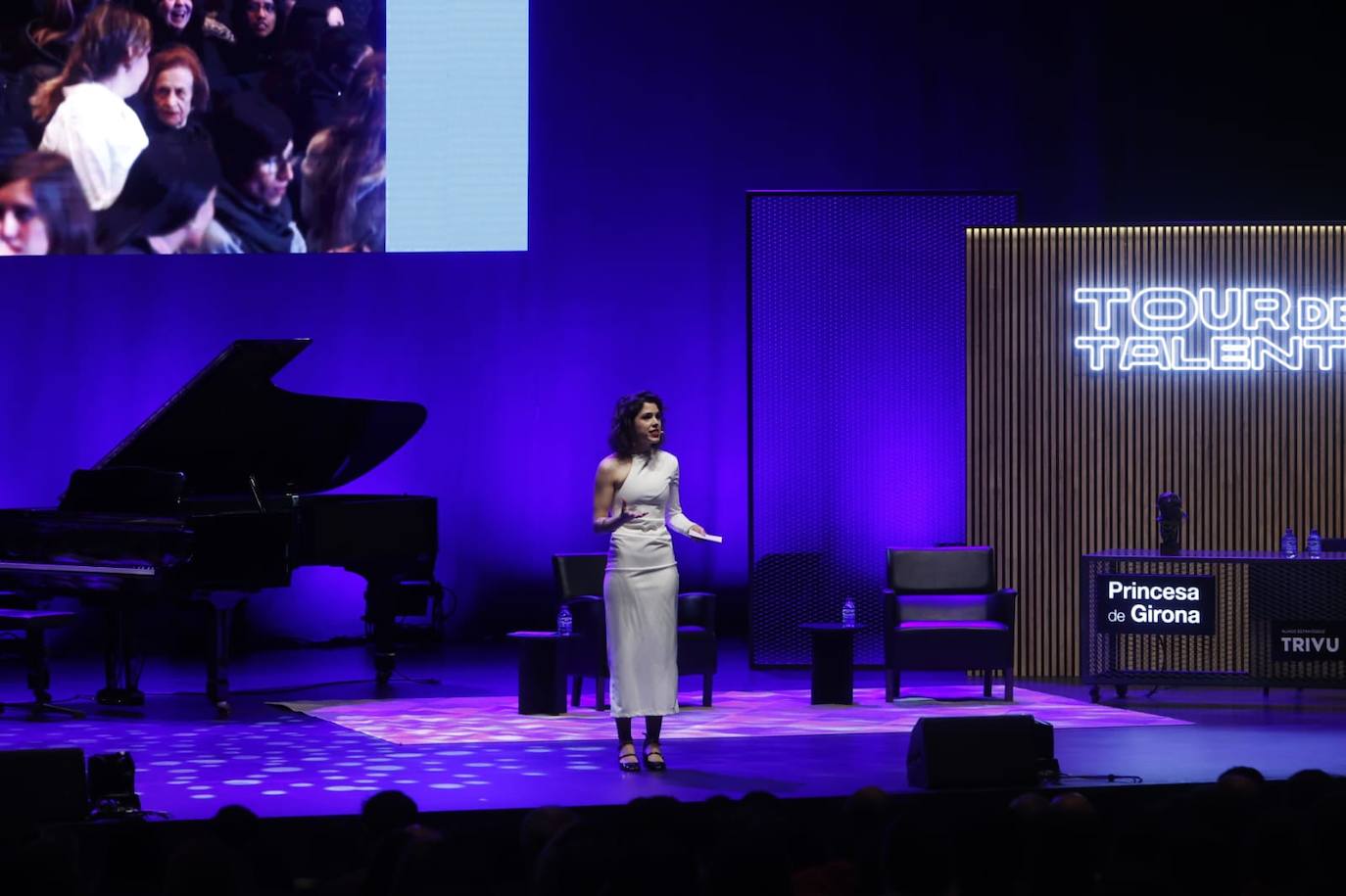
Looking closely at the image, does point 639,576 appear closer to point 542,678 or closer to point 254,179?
point 542,678

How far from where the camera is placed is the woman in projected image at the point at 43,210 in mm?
12133

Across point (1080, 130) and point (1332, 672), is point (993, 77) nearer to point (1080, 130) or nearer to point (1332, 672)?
point (1080, 130)

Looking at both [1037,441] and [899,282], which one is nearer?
[1037,441]

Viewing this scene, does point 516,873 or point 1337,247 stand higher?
point 1337,247

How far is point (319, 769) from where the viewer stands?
7141mm

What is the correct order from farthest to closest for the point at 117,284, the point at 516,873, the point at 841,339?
the point at 117,284, the point at 841,339, the point at 516,873

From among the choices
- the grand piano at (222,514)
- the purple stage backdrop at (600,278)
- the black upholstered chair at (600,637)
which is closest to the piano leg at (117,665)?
the grand piano at (222,514)

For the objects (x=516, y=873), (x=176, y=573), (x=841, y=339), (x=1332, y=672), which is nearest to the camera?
(x=516, y=873)

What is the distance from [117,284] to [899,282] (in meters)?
5.21

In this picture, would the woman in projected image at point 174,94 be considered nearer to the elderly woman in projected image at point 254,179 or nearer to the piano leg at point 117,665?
the elderly woman in projected image at point 254,179

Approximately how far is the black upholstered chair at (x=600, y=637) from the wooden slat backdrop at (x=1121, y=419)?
6.21 ft

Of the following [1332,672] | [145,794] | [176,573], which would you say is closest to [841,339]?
[1332,672]

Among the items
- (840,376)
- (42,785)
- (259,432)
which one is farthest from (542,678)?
(42,785)

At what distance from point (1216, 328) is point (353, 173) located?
5604 mm
